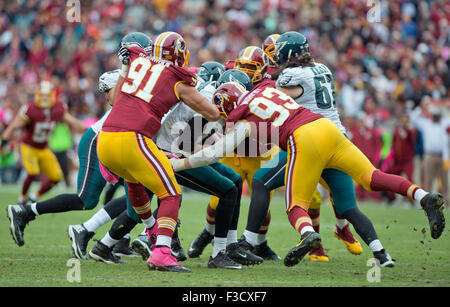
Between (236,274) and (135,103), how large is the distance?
1.52 meters

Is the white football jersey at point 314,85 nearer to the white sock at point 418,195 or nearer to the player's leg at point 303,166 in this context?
the player's leg at point 303,166

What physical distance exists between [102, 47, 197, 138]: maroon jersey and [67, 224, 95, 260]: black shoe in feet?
4.30

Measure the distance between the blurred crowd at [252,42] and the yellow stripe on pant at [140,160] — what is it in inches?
388

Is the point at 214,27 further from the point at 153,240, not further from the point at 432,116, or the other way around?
the point at 153,240

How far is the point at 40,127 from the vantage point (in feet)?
38.1

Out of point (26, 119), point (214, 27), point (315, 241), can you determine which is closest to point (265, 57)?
point (315, 241)

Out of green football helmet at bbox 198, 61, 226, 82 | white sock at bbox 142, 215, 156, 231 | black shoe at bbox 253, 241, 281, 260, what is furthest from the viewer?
green football helmet at bbox 198, 61, 226, 82

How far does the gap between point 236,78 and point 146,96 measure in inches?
52.4

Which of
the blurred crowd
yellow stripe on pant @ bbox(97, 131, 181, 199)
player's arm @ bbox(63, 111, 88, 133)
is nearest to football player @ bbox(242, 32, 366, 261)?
yellow stripe on pant @ bbox(97, 131, 181, 199)

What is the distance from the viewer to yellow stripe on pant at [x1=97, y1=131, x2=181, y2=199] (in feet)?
17.7

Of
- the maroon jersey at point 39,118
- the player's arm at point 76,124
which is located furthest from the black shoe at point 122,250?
the maroon jersey at point 39,118

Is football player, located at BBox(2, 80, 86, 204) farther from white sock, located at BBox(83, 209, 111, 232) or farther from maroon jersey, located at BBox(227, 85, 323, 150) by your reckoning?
maroon jersey, located at BBox(227, 85, 323, 150)

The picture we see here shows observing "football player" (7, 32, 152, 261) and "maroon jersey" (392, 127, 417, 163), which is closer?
"football player" (7, 32, 152, 261)

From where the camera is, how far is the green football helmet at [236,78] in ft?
21.5
